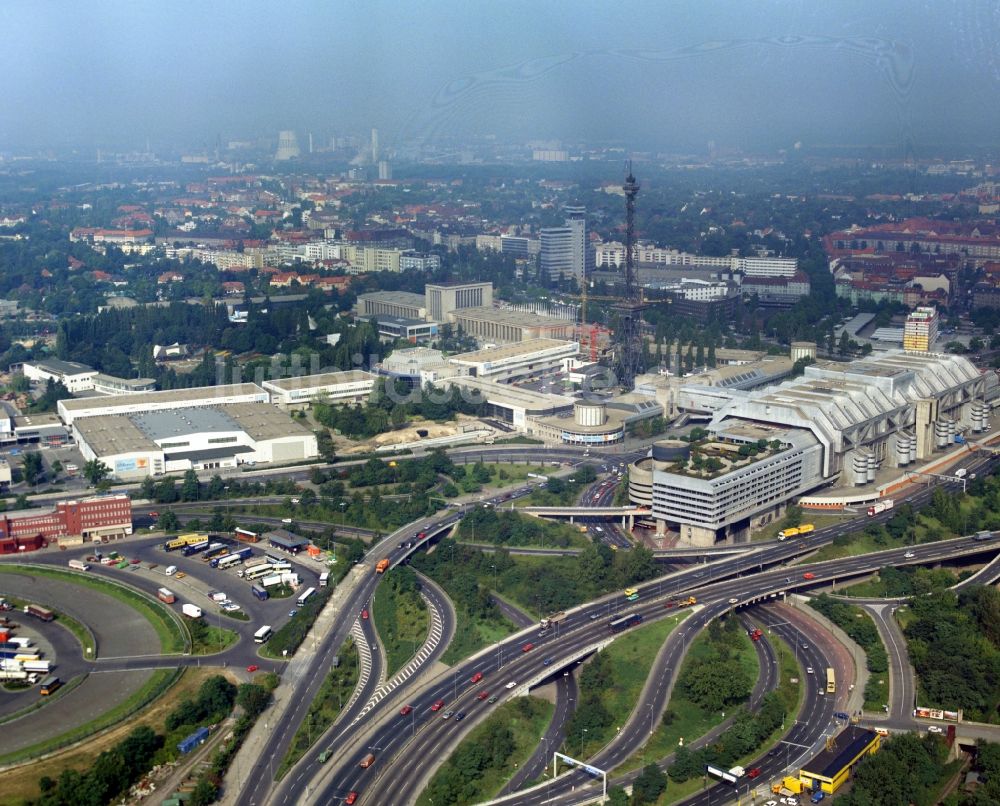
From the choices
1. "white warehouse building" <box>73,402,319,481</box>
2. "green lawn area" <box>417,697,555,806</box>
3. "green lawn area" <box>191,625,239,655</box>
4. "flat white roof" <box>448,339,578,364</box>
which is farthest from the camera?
"flat white roof" <box>448,339,578,364</box>

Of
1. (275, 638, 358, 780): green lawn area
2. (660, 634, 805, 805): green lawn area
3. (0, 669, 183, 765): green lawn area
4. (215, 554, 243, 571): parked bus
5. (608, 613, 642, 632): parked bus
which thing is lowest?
(660, 634, 805, 805): green lawn area

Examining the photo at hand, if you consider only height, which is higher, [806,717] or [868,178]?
[868,178]

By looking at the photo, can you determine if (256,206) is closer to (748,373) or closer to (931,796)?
(748,373)

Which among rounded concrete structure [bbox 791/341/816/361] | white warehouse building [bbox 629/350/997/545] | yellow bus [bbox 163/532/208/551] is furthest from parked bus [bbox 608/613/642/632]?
rounded concrete structure [bbox 791/341/816/361]

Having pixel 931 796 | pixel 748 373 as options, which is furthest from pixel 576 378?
pixel 931 796

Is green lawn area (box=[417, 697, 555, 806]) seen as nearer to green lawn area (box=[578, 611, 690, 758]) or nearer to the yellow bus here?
green lawn area (box=[578, 611, 690, 758])

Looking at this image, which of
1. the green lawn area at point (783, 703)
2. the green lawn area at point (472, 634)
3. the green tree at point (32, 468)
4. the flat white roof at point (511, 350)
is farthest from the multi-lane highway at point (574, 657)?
the flat white roof at point (511, 350)
